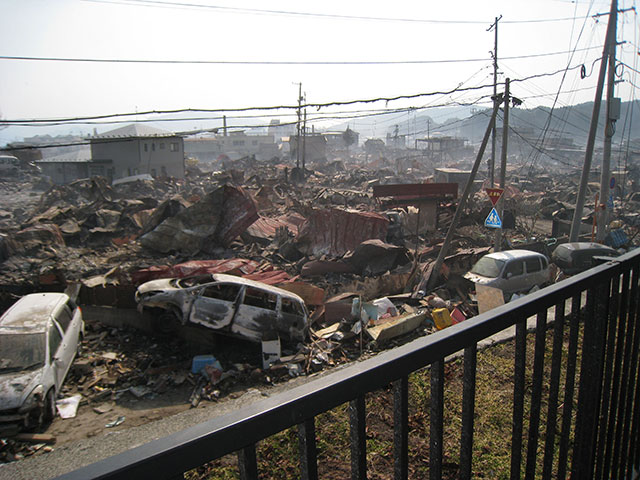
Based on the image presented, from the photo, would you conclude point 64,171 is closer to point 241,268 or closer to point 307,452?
point 241,268

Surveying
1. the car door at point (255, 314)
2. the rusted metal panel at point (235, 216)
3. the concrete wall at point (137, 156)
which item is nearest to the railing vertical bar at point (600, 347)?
the car door at point (255, 314)

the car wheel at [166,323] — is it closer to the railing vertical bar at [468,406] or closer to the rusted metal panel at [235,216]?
the rusted metal panel at [235,216]

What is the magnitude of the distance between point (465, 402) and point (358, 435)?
53cm

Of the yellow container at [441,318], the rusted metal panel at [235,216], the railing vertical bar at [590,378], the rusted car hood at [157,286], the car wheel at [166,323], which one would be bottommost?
the yellow container at [441,318]

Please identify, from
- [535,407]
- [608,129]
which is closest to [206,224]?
[608,129]

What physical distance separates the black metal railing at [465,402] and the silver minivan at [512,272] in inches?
402

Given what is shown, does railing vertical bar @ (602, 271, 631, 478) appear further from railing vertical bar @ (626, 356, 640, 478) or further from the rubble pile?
the rubble pile

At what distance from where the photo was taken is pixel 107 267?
15.1 m

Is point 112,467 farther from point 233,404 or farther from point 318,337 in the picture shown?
point 318,337

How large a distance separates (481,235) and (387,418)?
16.5 meters

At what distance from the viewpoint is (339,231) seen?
16.8 meters

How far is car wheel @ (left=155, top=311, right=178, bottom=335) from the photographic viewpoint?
928cm

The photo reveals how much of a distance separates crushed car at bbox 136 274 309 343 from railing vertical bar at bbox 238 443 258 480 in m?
8.05

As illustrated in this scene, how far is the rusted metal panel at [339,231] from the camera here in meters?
16.6
